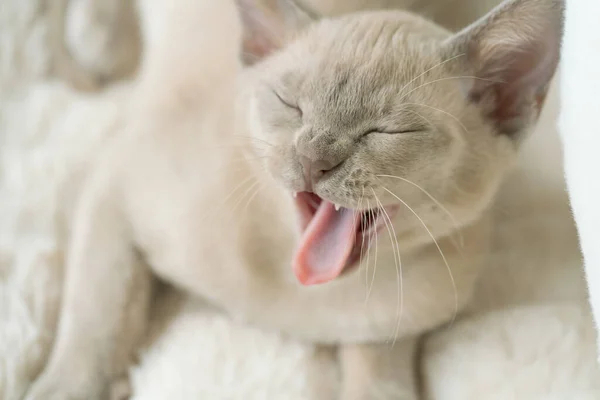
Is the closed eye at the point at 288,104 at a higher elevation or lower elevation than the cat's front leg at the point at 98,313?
higher

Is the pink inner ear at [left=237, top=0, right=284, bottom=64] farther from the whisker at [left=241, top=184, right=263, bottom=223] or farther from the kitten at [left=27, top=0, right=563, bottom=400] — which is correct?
the whisker at [left=241, top=184, right=263, bottom=223]

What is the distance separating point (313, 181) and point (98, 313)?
1.33ft

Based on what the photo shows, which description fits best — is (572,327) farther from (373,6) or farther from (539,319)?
(373,6)

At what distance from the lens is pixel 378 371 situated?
2.69ft

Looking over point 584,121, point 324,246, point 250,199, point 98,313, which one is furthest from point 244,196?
point 584,121

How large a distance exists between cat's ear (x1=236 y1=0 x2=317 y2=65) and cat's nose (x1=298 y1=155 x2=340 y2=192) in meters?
0.21

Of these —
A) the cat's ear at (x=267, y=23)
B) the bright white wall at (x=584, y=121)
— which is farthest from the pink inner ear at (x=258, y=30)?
the bright white wall at (x=584, y=121)

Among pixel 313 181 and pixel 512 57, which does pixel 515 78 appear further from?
pixel 313 181

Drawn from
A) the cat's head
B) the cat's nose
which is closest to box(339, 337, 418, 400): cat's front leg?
the cat's head

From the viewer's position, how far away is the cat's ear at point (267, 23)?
0.73m

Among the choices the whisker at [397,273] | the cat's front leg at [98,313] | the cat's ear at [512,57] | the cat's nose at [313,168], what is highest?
the cat's ear at [512,57]

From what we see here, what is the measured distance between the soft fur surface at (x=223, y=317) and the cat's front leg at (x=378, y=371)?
27 mm

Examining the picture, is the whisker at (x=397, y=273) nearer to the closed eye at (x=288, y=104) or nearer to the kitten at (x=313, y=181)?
the kitten at (x=313, y=181)

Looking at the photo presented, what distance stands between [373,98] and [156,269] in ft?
Answer: 1.45
